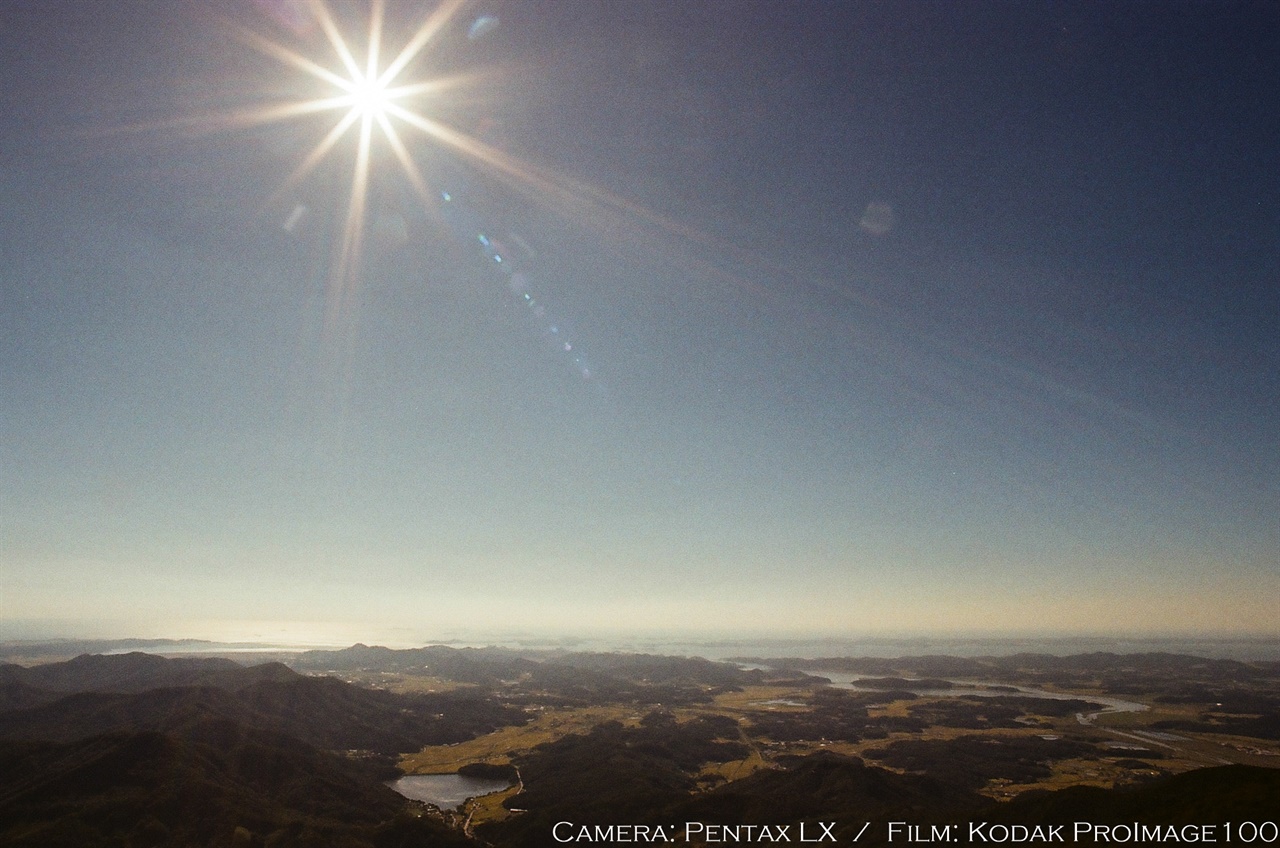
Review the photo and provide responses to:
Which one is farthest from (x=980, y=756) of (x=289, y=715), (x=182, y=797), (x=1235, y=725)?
(x=289, y=715)

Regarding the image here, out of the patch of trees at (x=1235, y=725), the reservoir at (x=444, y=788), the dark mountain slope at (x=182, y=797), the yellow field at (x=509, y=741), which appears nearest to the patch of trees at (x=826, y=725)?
the yellow field at (x=509, y=741)

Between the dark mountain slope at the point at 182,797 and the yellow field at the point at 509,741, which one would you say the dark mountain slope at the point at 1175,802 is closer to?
the dark mountain slope at the point at 182,797

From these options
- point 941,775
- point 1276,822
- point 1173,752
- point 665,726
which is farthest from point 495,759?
point 1173,752

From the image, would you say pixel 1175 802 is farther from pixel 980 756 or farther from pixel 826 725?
pixel 826 725

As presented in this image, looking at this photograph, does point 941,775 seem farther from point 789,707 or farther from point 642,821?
point 789,707

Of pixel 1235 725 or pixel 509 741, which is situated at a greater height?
pixel 509 741

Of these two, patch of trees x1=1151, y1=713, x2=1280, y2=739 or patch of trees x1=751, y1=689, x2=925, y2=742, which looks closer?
patch of trees x1=751, y1=689, x2=925, y2=742

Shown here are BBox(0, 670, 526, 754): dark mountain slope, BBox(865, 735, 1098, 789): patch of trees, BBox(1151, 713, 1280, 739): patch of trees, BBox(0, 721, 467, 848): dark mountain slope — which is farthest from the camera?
BBox(1151, 713, 1280, 739): patch of trees

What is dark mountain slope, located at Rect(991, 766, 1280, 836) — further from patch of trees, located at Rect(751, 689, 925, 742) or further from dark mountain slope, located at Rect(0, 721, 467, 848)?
patch of trees, located at Rect(751, 689, 925, 742)

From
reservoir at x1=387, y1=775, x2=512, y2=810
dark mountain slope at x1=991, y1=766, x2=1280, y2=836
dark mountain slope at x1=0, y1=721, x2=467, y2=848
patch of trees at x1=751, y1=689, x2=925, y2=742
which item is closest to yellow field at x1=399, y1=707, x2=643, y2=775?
reservoir at x1=387, y1=775, x2=512, y2=810
